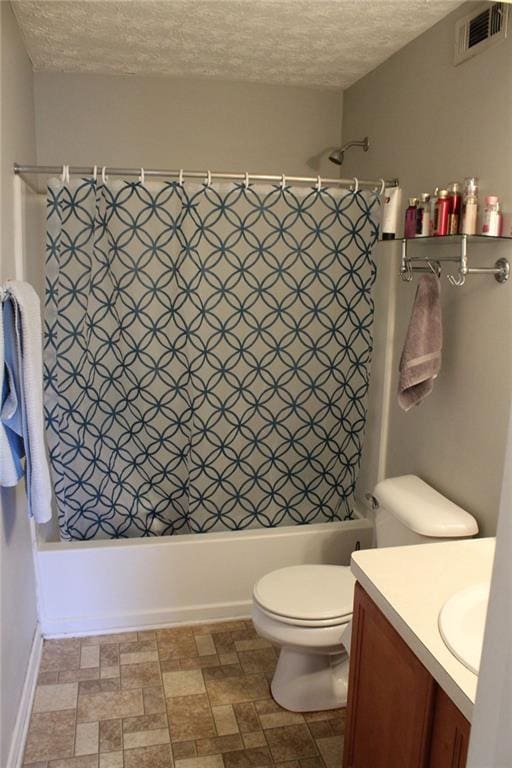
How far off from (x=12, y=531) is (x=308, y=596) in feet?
3.30

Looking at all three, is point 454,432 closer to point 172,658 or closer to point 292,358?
point 292,358

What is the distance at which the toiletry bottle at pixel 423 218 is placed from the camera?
2080 millimetres

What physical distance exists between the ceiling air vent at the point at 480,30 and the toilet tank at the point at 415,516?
55.7 inches

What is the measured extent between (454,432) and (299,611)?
794mm

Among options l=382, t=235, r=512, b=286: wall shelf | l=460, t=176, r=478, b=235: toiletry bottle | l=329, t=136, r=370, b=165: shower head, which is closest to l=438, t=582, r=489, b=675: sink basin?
l=382, t=235, r=512, b=286: wall shelf

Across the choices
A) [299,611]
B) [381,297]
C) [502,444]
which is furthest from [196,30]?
[299,611]

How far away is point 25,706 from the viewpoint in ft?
6.99

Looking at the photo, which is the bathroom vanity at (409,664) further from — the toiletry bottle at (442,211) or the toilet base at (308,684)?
the toiletry bottle at (442,211)

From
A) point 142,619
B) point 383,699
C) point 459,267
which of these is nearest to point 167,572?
point 142,619

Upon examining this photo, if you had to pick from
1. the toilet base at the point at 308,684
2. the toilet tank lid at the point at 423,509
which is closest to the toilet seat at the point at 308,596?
the toilet base at the point at 308,684

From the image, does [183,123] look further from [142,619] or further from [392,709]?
[392,709]

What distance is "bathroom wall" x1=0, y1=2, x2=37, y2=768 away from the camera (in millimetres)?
1900

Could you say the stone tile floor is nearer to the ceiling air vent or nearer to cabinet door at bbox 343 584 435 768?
cabinet door at bbox 343 584 435 768

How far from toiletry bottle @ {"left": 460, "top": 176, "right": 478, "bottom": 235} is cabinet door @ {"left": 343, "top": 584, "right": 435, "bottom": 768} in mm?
1092
